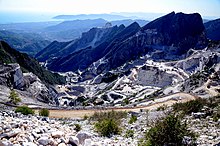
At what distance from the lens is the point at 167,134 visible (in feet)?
43.4

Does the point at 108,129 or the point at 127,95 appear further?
the point at 127,95

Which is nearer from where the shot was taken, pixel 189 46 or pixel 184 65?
pixel 184 65

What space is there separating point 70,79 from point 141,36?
52907mm

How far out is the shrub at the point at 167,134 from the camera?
13.1 m

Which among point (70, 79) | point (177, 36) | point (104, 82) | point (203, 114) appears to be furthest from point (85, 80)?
point (203, 114)

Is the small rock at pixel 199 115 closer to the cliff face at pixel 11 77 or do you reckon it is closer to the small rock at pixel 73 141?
the small rock at pixel 73 141

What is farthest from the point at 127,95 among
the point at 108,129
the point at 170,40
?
Answer: the point at 170,40

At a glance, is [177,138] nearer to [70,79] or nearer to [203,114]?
[203,114]

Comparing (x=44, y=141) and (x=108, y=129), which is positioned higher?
(x=44, y=141)

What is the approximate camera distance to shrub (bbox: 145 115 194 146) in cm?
1311

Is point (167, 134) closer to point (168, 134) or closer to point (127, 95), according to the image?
point (168, 134)

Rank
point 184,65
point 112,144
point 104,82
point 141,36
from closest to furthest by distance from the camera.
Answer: point 112,144, point 184,65, point 104,82, point 141,36

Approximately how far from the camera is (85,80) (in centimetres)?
18312

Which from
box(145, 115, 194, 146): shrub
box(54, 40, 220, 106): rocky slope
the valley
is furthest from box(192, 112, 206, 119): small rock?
box(54, 40, 220, 106): rocky slope
